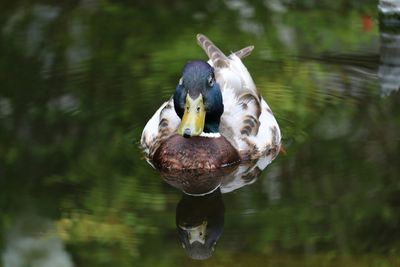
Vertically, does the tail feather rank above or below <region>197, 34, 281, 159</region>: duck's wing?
above

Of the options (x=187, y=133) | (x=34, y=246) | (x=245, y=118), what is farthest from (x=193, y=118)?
(x=34, y=246)

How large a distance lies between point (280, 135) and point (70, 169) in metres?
1.71

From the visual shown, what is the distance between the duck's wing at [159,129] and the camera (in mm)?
9016

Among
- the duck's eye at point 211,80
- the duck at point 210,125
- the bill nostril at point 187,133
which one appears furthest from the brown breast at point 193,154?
the duck's eye at point 211,80

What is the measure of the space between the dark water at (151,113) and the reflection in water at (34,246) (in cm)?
1

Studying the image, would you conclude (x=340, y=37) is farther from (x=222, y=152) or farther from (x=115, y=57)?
(x=222, y=152)

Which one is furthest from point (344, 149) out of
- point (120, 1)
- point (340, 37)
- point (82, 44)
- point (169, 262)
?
point (120, 1)

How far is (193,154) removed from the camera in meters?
8.88

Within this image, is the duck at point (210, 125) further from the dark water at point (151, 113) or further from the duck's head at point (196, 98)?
the dark water at point (151, 113)

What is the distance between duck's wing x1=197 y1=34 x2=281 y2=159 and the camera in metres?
9.08

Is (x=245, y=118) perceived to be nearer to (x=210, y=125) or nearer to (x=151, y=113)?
(x=210, y=125)

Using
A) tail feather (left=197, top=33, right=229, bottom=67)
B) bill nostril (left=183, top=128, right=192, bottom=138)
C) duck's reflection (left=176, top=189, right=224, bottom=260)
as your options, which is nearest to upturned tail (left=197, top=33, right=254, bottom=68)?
tail feather (left=197, top=33, right=229, bottom=67)

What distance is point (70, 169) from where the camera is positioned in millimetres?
8680

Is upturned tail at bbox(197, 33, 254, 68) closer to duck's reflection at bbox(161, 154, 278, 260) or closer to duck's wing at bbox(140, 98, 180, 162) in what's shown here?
duck's wing at bbox(140, 98, 180, 162)
